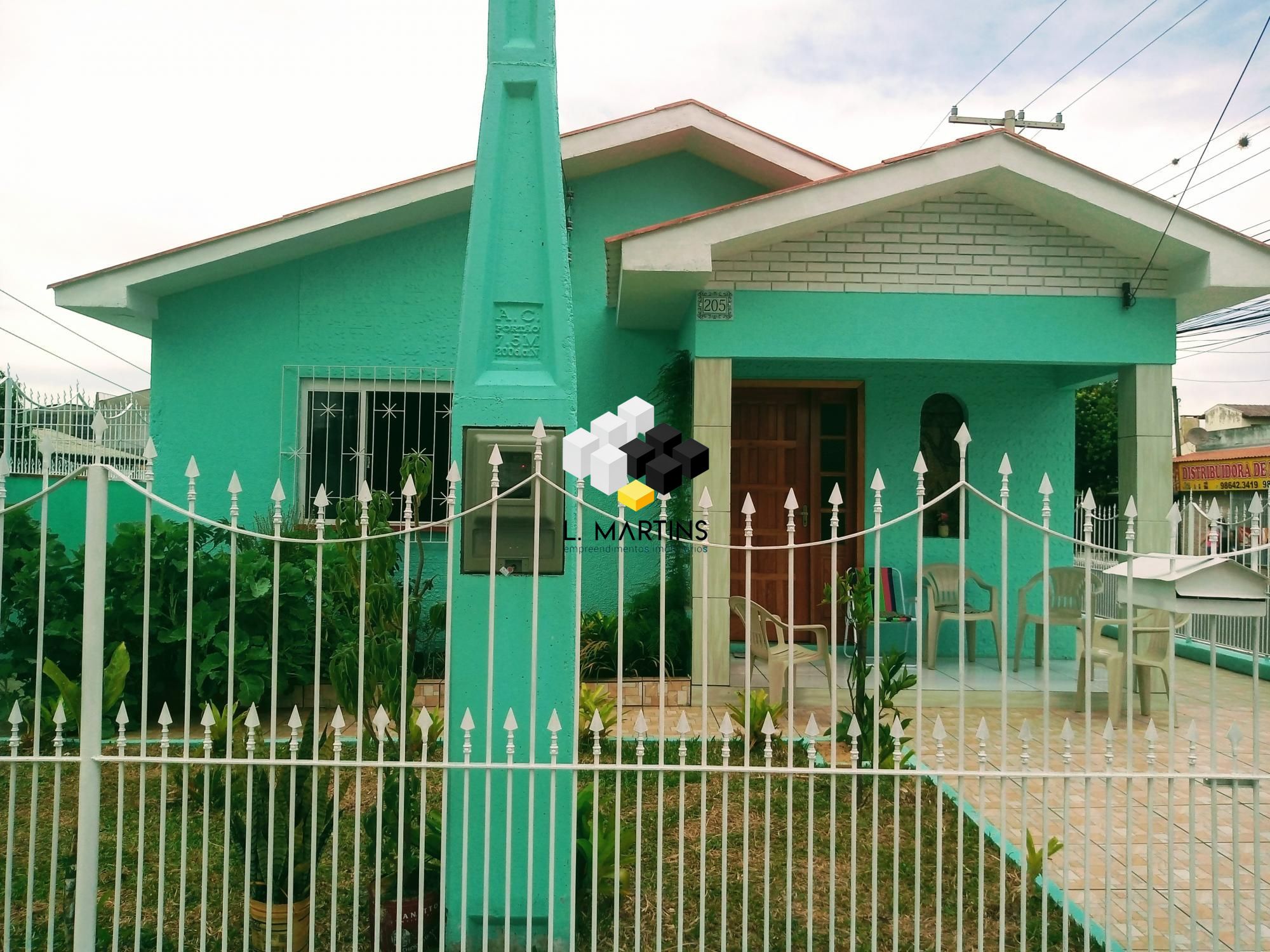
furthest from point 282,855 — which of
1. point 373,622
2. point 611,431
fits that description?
point 611,431

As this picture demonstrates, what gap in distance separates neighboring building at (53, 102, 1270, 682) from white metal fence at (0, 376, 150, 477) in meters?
0.23

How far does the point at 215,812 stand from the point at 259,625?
2.04 metres

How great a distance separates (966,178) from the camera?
6.51 m

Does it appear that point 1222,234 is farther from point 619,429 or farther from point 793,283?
point 619,429

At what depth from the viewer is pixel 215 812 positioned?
4.25 metres

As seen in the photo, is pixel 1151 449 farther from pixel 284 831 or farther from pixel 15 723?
pixel 15 723

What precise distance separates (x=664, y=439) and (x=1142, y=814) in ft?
13.0

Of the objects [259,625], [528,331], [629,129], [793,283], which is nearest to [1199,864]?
[528,331]

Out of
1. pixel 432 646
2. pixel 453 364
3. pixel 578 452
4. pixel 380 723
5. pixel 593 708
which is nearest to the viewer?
pixel 380 723

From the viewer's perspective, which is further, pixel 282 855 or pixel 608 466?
pixel 608 466

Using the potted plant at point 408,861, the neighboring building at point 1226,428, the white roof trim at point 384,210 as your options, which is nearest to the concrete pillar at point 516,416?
the potted plant at point 408,861

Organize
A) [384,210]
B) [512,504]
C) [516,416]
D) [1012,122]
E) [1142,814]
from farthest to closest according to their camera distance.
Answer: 1. [1012,122]
2. [384,210]
3. [1142,814]
4. [516,416]
5. [512,504]

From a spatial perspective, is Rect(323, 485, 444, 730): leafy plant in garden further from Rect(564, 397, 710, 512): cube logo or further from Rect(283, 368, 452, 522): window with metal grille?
Rect(283, 368, 452, 522): window with metal grille

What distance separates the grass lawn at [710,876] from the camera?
3.19m
